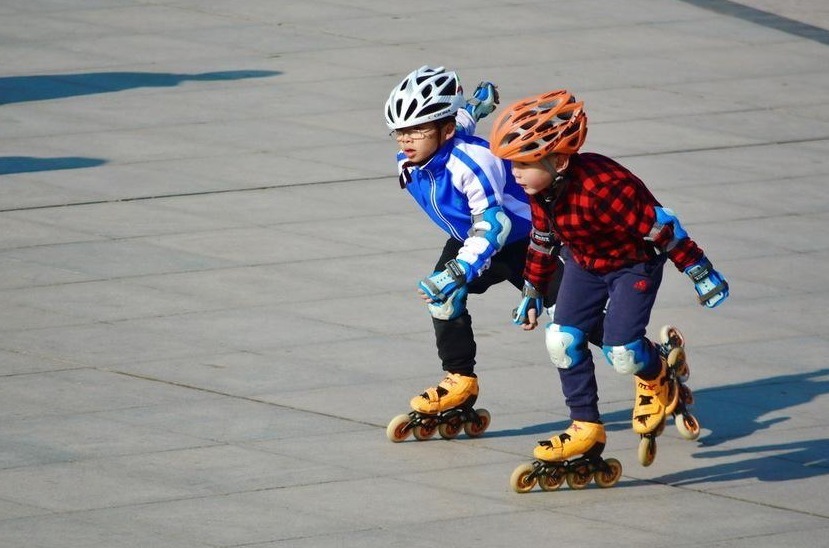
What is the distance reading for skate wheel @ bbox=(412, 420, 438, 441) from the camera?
805 cm

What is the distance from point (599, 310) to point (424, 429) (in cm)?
113

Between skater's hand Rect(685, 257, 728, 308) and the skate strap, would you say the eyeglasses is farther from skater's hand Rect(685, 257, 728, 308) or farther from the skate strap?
skater's hand Rect(685, 257, 728, 308)

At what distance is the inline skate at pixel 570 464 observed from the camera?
734cm

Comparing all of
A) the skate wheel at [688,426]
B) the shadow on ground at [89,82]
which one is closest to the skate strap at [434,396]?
the skate wheel at [688,426]

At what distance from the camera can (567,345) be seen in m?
7.38

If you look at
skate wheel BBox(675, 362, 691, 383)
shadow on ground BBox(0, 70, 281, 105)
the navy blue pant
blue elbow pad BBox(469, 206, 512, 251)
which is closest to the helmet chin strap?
the navy blue pant

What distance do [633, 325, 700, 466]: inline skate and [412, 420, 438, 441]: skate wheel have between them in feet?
3.47

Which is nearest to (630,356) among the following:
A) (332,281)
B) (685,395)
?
(685,395)

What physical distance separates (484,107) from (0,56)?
32.6ft

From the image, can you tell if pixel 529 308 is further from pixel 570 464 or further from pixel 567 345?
pixel 570 464

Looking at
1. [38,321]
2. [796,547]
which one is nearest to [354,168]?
[38,321]

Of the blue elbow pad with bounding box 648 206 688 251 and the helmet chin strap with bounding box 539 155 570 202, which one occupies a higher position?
the helmet chin strap with bounding box 539 155 570 202

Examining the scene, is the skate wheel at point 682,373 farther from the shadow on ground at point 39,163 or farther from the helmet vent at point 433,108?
the shadow on ground at point 39,163

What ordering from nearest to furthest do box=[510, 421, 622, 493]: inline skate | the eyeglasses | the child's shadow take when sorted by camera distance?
box=[510, 421, 622, 493]: inline skate
the child's shadow
the eyeglasses
